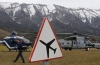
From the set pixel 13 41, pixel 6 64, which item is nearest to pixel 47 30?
pixel 6 64

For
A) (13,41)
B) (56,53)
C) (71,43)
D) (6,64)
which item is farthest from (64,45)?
(56,53)

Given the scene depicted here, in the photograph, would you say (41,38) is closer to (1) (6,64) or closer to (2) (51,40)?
(2) (51,40)

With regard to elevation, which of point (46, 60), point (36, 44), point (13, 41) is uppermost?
point (36, 44)

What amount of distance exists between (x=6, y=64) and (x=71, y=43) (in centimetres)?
3405

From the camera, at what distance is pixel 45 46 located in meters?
7.12

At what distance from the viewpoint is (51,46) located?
24.2 ft

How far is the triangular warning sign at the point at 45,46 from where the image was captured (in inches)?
271

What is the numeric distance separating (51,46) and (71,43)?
5070cm

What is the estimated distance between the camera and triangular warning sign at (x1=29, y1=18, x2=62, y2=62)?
6895 millimetres

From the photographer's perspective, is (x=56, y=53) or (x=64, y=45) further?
(x=64, y=45)

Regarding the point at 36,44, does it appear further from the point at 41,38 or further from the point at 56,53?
the point at 56,53

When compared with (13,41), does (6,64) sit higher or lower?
higher

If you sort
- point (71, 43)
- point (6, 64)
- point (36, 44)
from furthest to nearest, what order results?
point (71, 43) → point (6, 64) → point (36, 44)

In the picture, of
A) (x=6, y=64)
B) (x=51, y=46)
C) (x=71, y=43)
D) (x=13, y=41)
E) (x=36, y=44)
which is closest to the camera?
(x=36, y=44)
